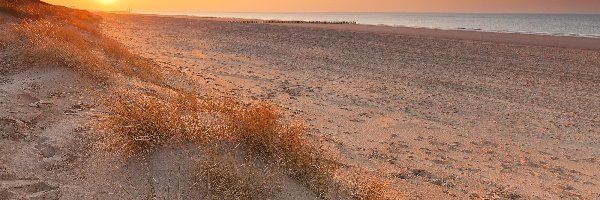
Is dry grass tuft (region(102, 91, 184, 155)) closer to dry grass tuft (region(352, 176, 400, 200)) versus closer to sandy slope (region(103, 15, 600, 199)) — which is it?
dry grass tuft (region(352, 176, 400, 200))

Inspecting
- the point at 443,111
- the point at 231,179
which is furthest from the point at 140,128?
the point at 443,111

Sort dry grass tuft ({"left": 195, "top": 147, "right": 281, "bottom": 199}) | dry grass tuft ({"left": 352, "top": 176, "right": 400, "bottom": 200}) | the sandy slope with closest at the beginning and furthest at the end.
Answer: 1. dry grass tuft ({"left": 195, "top": 147, "right": 281, "bottom": 199})
2. dry grass tuft ({"left": 352, "top": 176, "right": 400, "bottom": 200})
3. the sandy slope

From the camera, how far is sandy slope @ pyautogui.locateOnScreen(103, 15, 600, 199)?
6.91 metres

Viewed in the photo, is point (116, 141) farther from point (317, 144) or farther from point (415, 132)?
point (415, 132)

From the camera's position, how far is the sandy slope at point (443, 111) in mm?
6910

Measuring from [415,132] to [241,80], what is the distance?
659 cm

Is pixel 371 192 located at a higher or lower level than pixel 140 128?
lower

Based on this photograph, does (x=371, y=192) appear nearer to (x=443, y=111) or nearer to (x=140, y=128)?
(x=140, y=128)

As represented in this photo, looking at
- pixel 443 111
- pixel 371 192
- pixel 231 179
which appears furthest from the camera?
pixel 443 111

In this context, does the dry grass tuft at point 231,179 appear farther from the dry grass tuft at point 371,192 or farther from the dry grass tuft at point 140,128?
the dry grass tuft at point 371,192

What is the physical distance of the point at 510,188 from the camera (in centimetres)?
648

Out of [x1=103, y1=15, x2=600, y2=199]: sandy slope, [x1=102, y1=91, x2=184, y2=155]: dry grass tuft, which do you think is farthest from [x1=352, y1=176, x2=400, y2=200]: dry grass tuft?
[x1=102, y1=91, x2=184, y2=155]: dry grass tuft

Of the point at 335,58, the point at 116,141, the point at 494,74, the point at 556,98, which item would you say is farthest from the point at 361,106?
the point at 335,58

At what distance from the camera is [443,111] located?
11.0 metres
